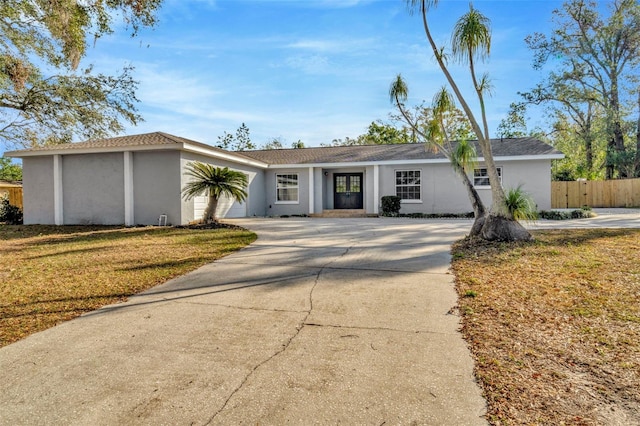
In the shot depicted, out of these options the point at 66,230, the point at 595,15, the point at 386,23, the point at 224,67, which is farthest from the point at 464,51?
the point at 595,15

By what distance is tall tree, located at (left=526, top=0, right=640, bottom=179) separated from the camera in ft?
75.7

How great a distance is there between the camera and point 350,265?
6051 millimetres

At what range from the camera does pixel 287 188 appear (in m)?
18.3

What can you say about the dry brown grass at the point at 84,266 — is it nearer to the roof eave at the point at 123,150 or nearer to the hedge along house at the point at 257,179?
the hedge along house at the point at 257,179

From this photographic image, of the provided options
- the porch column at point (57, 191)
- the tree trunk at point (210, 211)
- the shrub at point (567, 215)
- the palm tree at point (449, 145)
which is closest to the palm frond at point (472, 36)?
the palm tree at point (449, 145)

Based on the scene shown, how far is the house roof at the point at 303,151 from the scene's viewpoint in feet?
41.1

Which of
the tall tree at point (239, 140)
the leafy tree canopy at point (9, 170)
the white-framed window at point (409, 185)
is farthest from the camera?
the tall tree at point (239, 140)

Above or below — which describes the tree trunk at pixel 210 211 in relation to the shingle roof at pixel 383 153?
below

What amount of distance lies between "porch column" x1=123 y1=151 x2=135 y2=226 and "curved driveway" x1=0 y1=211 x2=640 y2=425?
29.5ft

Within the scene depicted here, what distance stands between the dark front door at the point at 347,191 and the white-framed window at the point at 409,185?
2406mm

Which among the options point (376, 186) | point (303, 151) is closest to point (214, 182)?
point (376, 186)

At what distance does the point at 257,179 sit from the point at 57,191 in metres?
8.00

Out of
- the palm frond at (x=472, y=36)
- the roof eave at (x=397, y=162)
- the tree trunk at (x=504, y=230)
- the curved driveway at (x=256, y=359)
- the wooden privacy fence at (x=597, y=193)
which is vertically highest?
the palm frond at (x=472, y=36)

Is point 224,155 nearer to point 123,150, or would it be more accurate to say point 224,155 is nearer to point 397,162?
point 123,150
